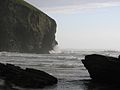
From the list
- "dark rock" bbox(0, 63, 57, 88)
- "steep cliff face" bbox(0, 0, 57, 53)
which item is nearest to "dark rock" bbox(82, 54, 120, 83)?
"dark rock" bbox(0, 63, 57, 88)

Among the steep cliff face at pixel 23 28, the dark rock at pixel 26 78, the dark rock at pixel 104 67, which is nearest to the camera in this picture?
the dark rock at pixel 26 78

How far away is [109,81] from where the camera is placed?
1539 inches

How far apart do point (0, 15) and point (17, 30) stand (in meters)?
12.4

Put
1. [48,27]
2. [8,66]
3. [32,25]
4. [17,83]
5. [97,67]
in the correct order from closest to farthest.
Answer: [17,83], [97,67], [8,66], [32,25], [48,27]

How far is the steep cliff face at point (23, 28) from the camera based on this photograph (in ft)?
538

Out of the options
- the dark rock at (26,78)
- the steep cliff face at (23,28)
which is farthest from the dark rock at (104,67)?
the steep cliff face at (23,28)

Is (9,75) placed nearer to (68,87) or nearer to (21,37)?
(68,87)

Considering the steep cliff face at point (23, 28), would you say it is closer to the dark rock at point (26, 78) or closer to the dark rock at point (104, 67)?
the dark rock at point (26, 78)

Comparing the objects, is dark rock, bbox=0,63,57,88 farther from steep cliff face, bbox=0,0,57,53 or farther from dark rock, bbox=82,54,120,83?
steep cliff face, bbox=0,0,57,53

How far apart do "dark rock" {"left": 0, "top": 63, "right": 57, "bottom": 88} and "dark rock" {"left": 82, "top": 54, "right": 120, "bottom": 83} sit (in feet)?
15.4

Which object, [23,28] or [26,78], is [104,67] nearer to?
[26,78]

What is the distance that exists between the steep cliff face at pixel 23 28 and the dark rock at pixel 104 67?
12555cm

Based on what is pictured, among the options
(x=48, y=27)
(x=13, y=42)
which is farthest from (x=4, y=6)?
(x=48, y=27)

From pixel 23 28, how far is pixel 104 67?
449ft
